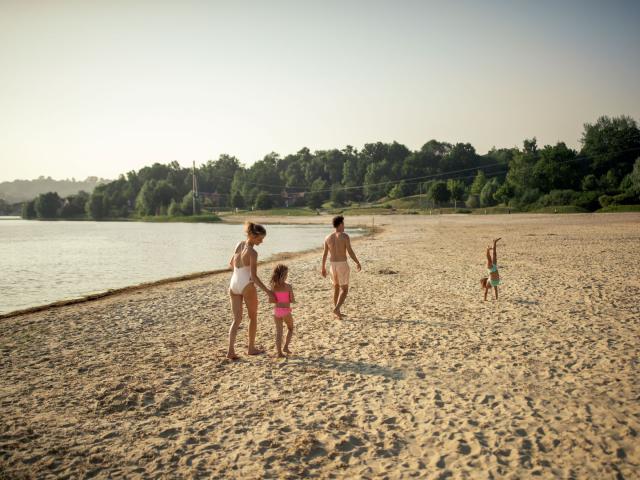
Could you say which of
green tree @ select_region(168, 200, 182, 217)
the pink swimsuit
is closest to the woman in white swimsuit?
the pink swimsuit

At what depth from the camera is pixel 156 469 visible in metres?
3.96

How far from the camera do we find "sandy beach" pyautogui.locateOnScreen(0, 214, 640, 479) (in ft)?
13.1

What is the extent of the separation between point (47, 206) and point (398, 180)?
4455 inches

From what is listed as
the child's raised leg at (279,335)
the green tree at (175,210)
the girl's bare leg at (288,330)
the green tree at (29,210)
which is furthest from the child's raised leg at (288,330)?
the green tree at (29,210)

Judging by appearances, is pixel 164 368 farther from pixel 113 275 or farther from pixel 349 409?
pixel 113 275

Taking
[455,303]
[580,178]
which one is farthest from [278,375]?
[580,178]

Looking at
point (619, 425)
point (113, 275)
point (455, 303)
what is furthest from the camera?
point (113, 275)

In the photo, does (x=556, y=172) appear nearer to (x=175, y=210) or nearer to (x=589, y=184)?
(x=589, y=184)

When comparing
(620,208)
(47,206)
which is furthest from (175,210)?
(620,208)

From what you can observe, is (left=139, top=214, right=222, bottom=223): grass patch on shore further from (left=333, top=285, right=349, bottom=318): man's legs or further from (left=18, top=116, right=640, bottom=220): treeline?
(left=333, top=285, right=349, bottom=318): man's legs

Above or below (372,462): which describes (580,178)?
above

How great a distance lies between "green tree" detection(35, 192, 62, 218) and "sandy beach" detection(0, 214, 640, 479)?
147169 millimetres

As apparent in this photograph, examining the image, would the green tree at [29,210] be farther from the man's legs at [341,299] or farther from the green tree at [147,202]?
the man's legs at [341,299]

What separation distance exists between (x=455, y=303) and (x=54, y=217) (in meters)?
155
